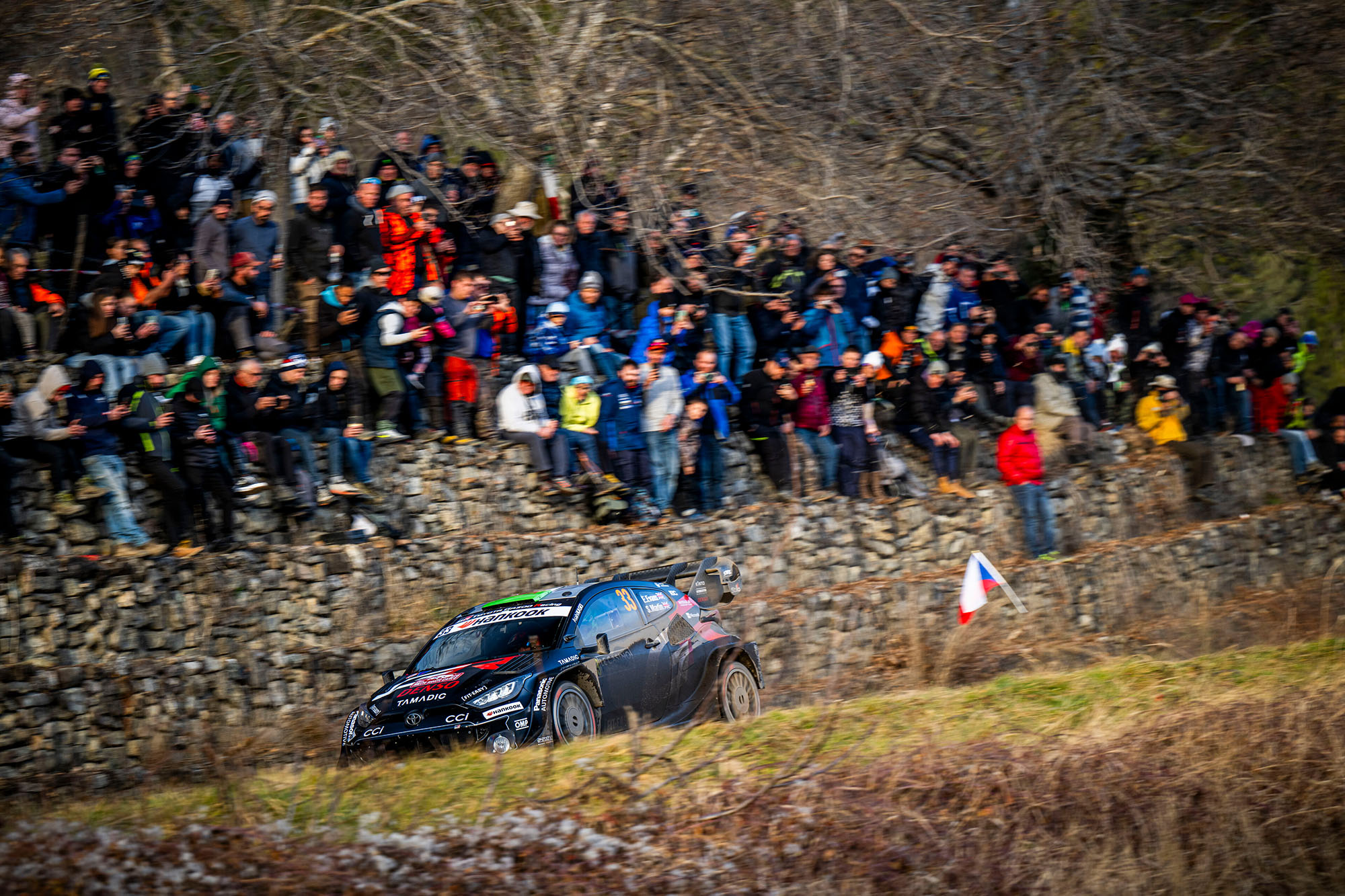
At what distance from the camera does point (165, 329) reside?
45.8 ft

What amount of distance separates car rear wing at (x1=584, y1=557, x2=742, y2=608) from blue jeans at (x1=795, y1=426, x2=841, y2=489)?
11.7 feet

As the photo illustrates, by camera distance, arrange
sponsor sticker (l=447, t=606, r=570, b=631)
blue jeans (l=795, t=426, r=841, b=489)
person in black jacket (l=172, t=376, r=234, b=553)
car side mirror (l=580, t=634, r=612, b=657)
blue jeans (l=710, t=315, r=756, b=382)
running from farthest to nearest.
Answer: blue jeans (l=795, t=426, r=841, b=489)
blue jeans (l=710, t=315, r=756, b=382)
person in black jacket (l=172, t=376, r=234, b=553)
sponsor sticker (l=447, t=606, r=570, b=631)
car side mirror (l=580, t=634, r=612, b=657)

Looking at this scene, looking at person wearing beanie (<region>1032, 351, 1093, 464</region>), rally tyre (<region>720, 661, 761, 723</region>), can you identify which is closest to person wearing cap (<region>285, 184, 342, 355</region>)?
rally tyre (<region>720, 661, 761, 723</region>)

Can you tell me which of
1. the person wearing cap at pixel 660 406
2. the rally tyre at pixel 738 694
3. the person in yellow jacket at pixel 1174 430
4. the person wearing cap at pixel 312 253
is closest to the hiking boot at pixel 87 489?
the person wearing cap at pixel 312 253

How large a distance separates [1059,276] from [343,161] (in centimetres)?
1195

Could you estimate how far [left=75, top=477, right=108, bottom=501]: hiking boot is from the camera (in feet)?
42.7

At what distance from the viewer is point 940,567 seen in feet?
61.7

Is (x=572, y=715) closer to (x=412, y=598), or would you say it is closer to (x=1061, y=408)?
(x=412, y=598)

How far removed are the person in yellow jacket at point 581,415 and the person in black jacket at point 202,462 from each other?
3.86 meters

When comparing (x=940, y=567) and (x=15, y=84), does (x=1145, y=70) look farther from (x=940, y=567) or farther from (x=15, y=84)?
(x=15, y=84)

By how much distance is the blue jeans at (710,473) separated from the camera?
16.7 metres

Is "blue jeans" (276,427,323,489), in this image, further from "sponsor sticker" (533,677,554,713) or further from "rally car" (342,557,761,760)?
"sponsor sticker" (533,677,554,713)

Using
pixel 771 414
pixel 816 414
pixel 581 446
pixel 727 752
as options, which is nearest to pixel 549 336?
pixel 581 446

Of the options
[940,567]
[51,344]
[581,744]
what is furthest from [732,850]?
[940,567]
